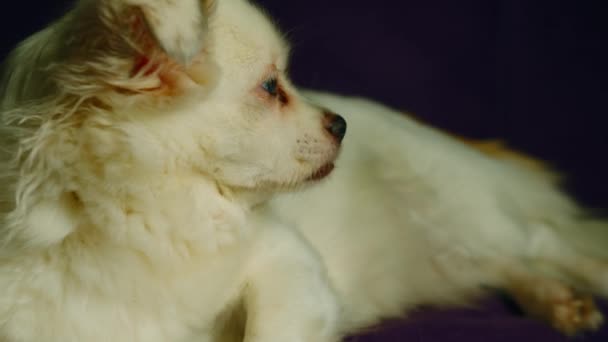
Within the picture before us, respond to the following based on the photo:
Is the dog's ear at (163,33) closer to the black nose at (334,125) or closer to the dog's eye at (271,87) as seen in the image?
the dog's eye at (271,87)

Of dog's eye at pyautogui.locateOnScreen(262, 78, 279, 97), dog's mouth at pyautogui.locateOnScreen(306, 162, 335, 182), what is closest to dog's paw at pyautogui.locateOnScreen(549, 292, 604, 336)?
dog's mouth at pyautogui.locateOnScreen(306, 162, 335, 182)

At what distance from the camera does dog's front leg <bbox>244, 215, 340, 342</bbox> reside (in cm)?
109

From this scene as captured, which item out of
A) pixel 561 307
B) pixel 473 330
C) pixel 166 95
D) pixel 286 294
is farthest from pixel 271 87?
pixel 561 307

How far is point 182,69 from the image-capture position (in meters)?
0.97

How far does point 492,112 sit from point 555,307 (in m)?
1.24

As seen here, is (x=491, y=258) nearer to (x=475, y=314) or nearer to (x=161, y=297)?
(x=475, y=314)

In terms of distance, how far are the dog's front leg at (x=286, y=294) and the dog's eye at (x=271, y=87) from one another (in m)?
0.26

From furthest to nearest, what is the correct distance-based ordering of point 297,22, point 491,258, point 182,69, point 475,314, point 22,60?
point 297,22, point 491,258, point 475,314, point 22,60, point 182,69

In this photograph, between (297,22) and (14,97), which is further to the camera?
(297,22)

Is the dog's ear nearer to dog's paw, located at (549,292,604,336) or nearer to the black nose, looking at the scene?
the black nose

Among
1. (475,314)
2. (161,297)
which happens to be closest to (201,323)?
(161,297)

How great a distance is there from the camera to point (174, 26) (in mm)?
854

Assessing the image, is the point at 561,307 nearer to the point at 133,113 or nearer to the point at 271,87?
the point at 271,87

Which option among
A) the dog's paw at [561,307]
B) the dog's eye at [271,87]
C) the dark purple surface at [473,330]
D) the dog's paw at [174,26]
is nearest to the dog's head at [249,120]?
the dog's eye at [271,87]
